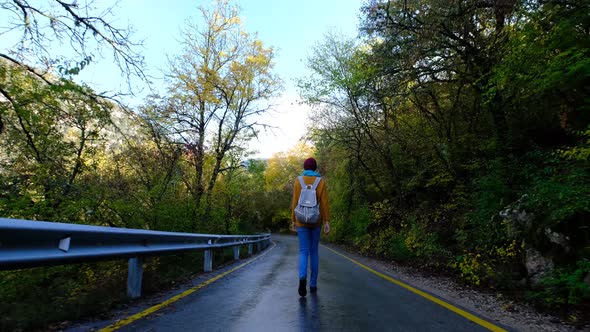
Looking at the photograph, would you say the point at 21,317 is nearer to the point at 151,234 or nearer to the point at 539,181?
the point at 151,234

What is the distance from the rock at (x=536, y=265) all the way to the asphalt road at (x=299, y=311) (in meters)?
1.77

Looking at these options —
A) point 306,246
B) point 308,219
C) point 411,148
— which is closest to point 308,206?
point 308,219

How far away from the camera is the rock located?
5559 millimetres

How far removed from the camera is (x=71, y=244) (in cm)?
350

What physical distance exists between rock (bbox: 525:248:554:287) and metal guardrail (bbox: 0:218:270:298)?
18.3 feet

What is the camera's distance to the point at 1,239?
2648 mm

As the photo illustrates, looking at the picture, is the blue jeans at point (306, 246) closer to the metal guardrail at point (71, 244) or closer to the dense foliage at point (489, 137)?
the metal guardrail at point (71, 244)

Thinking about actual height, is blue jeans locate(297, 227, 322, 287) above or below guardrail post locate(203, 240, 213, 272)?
above

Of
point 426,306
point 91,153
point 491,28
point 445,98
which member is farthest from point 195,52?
point 426,306

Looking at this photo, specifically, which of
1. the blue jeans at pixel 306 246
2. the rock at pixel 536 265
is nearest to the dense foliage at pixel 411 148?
the rock at pixel 536 265

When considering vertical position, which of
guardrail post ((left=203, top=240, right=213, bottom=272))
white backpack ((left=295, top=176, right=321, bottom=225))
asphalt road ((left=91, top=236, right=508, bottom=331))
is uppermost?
white backpack ((left=295, top=176, right=321, bottom=225))

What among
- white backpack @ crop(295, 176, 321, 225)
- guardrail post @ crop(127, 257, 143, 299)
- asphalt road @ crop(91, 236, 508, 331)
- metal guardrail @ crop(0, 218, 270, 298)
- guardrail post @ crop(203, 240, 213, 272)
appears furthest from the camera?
guardrail post @ crop(203, 240, 213, 272)

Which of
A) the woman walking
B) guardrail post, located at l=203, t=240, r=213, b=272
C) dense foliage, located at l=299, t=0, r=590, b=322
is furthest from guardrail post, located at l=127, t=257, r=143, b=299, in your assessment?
dense foliage, located at l=299, t=0, r=590, b=322

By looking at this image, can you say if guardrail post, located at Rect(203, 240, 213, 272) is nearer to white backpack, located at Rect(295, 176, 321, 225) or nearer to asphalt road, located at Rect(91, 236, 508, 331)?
asphalt road, located at Rect(91, 236, 508, 331)
